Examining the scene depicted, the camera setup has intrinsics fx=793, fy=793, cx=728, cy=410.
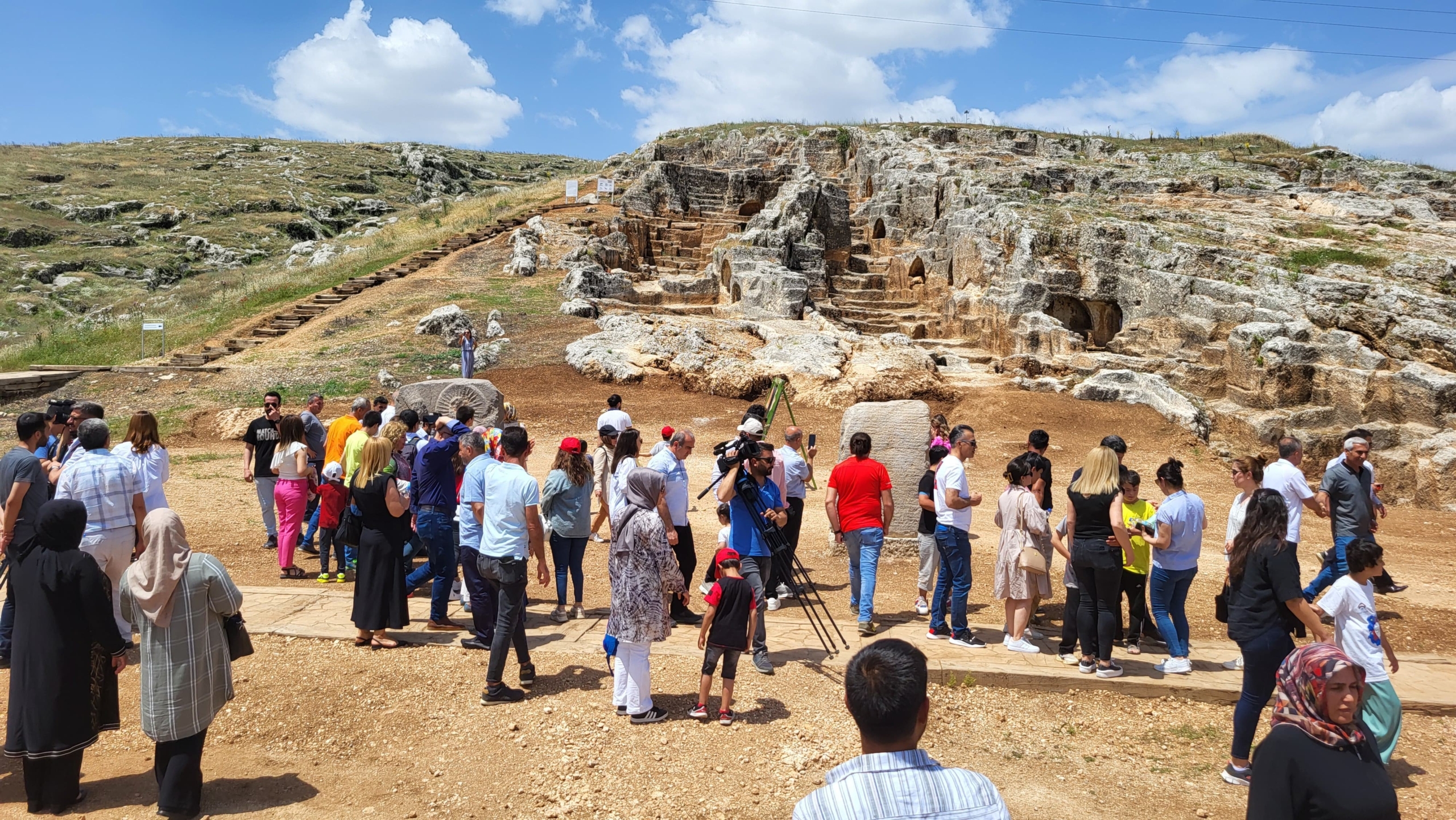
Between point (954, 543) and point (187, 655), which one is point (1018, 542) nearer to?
point (954, 543)

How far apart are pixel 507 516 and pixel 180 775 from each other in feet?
7.42

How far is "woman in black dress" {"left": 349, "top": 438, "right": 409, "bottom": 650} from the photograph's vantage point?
617 centimetres

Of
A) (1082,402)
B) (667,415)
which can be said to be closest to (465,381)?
(667,415)

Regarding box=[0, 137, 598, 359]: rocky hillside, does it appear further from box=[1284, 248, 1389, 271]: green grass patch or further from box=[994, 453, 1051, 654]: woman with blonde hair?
box=[1284, 248, 1389, 271]: green grass patch

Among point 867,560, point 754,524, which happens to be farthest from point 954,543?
point 754,524

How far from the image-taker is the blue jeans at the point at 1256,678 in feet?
14.8

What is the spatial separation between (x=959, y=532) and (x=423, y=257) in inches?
1164

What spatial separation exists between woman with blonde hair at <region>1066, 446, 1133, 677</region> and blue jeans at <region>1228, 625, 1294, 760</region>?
3.95 ft

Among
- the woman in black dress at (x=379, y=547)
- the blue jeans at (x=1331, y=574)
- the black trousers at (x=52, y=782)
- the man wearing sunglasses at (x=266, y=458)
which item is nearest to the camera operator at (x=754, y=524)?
the woman in black dress at (x=379, y=547)

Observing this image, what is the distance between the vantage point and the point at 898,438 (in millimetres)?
9625

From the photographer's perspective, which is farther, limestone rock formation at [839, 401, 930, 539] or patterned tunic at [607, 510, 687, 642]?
limestone rock formation at [839, 401, 930, 539]

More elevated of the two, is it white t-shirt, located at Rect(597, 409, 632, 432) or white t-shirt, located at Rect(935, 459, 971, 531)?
white t-shirt, located at Rect(597, 409, 632, 432)

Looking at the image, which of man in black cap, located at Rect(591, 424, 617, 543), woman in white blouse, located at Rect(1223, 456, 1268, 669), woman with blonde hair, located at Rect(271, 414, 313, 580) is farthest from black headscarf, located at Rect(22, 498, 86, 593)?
woman in white blouse, located at Rect(1223, 456, 1268, 669)

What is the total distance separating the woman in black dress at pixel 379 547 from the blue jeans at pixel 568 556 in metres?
1.28
